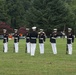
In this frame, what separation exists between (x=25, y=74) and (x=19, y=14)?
101m

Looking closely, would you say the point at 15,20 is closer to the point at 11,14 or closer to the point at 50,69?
the point at 11,14

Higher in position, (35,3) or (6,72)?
(35,3)

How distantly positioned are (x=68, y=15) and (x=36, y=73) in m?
82.6

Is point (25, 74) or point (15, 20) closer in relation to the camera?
point (25, 74)

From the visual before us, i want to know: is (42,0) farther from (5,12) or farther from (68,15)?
(5,12)

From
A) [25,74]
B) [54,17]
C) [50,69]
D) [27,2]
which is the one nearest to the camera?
[25,74]

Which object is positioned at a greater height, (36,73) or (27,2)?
(27,2)

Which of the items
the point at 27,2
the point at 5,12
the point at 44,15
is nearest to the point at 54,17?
the point at 44,15

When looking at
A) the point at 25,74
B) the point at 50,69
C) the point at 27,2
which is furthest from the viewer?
the point at 27,2

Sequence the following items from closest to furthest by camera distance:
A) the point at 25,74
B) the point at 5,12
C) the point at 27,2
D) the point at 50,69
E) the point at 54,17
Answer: the point at 25,74
the point at 50,69
the point at 54,17
the point at 5,12
the point at 27,2

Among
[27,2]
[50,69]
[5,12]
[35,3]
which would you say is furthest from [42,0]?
[50,69]

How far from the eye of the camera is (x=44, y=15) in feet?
310

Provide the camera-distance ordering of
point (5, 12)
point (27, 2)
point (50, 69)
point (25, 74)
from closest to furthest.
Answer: point (25, 74) → point (50, 69) → point (5, 12) → point (27, 2)

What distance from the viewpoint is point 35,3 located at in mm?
97375
